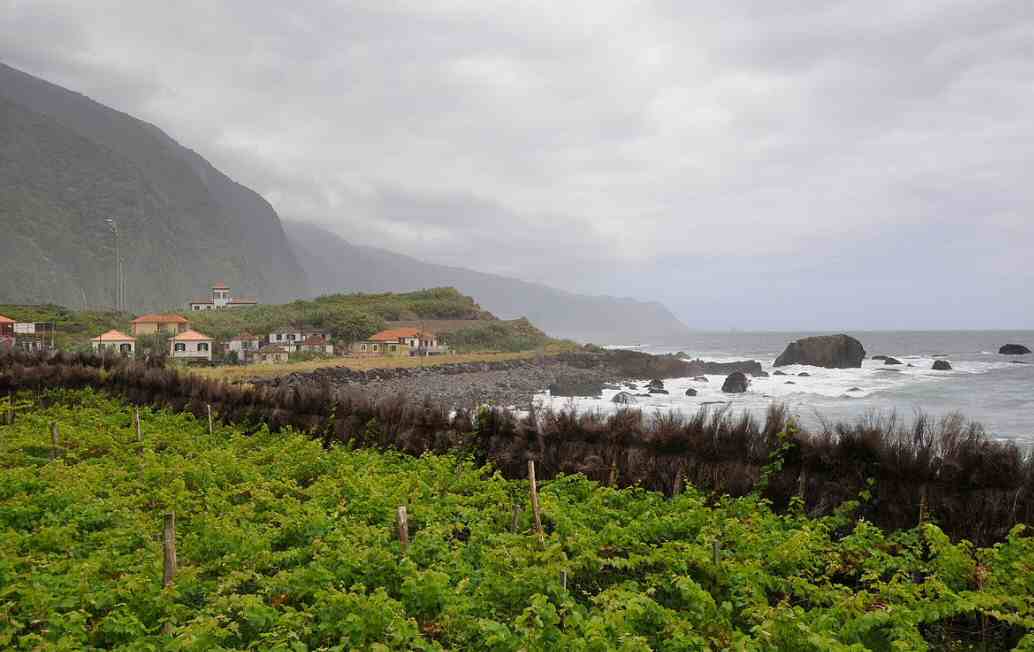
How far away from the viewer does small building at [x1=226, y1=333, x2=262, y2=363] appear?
54934mm

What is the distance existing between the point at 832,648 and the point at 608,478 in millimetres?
6589

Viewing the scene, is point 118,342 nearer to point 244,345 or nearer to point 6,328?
point 244,345

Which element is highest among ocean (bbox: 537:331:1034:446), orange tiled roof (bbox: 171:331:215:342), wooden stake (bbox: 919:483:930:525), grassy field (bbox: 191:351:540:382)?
orange tiled roof (bbox: 171:331:215:342)

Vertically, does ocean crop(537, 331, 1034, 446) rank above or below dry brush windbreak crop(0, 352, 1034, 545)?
below

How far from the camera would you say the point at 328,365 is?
1943 inches

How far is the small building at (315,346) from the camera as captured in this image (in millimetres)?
61844

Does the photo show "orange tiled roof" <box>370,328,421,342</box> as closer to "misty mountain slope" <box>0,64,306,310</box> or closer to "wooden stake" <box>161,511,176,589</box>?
"misty mountain slope" <box>0,64,306,310</box>

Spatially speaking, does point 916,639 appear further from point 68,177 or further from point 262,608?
point 68,177

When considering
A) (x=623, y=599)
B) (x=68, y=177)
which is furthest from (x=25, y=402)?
(x=68, y=177)

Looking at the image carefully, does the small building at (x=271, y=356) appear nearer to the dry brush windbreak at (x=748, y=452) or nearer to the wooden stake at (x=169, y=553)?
the dry brush windbreak at (x=748, y=452)

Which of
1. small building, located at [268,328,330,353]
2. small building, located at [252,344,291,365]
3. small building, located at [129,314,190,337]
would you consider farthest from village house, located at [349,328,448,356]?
small building, located at [129,314,190,337]

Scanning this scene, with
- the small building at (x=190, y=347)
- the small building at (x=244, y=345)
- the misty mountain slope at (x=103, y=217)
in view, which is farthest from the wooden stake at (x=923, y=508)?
the misty mountain slope at (x=103, y=217)

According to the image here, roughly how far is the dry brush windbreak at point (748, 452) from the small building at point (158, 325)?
48803mm

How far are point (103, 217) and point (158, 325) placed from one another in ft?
212
